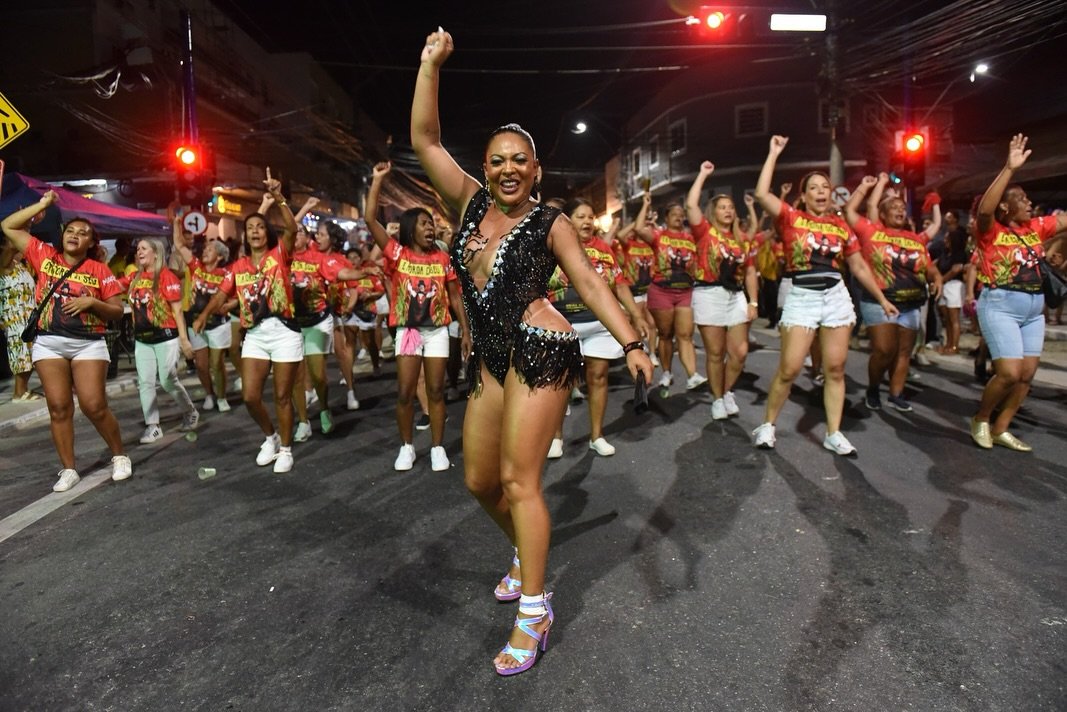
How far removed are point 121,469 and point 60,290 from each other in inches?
58.3

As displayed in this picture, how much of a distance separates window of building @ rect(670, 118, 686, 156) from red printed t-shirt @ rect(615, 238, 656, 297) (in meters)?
29.3

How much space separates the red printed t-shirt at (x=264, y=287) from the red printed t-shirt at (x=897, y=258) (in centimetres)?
531

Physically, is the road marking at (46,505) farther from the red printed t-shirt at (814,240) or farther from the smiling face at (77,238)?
the red printed t-shirt at (814,240)

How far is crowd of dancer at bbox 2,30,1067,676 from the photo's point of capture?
2.70 metres

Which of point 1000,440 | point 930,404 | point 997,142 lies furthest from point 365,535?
point 997,142

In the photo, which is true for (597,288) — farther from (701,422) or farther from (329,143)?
(329,143)

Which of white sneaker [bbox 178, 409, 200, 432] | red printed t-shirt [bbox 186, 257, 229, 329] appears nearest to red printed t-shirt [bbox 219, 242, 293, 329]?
white sneaker [bbox 178, 409, 200, 432]

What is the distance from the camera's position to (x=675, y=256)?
7.57 metres

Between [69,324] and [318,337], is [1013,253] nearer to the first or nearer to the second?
[318,337]

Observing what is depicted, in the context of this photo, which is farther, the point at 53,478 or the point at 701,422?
the point at 701,422

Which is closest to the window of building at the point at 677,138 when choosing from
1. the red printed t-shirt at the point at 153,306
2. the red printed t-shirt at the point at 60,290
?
the red printed t-shirt at the point at 153,306

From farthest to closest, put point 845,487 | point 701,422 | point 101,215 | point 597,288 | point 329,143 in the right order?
point 329,143
point 101,215
point 701,422
point 845,487
point 597,288

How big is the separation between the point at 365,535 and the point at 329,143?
3366 cm

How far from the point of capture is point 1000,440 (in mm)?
5379
